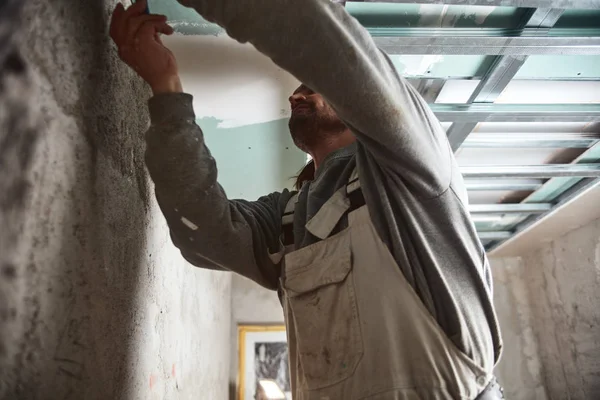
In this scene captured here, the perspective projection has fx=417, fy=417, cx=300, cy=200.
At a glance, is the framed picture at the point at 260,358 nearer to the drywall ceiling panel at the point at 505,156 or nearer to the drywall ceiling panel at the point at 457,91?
the drywall ceiling panel at the point at 505,156

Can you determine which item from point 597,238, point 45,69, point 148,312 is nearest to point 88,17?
point 45,69

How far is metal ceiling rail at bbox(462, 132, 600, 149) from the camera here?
2.27 m

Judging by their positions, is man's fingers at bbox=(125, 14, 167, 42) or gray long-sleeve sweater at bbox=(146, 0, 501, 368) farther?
man's fingers at bbox=(125, 14, 167, 42)

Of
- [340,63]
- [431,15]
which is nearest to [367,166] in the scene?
[340,63]

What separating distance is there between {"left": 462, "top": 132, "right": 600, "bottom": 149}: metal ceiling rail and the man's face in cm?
135

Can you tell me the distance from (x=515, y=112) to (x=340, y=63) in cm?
162

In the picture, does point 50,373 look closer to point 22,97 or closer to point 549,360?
point 22,97

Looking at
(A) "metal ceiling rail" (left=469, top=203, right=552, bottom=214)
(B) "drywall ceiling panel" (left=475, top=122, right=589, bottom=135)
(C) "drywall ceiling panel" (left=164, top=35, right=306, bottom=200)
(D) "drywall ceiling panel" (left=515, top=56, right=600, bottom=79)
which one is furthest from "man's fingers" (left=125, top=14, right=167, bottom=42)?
(A) "metal ceiling rail" (left=469, top=203, right=552, bottom=214)

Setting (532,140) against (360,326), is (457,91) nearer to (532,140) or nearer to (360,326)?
(532,140)

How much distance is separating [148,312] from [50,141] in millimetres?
574

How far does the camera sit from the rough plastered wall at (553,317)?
379 cm

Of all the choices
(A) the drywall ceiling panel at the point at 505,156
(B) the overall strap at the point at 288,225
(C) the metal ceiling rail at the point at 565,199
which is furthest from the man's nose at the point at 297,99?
(C) the metal ceiling rail at the point at 565,199

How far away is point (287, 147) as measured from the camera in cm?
210

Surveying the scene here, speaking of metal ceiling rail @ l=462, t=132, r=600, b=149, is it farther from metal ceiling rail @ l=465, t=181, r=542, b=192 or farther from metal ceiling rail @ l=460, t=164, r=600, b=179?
metal ceiling rail @ l=465, t=181, r=542, b=192
